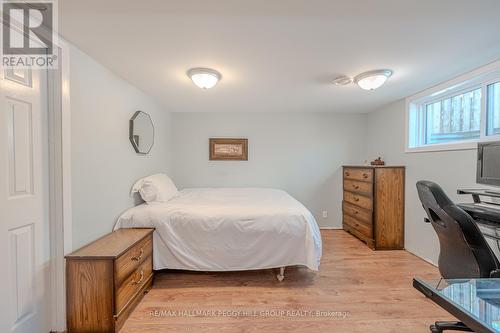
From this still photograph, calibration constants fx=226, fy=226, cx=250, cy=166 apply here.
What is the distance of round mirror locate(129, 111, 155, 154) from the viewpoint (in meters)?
2.66

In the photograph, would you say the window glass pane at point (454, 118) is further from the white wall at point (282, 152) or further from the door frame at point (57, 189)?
the door frame at point (57, 189)

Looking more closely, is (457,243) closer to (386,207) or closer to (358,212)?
(386,207)

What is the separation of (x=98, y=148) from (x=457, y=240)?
286 centimetres

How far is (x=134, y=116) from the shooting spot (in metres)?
2.68

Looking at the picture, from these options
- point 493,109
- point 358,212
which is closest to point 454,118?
point 493,109

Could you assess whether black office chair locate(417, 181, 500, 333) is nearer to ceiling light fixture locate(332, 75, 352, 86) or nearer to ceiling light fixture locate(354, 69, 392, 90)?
ceiling light fixture locate(354, 69, 392, 90)

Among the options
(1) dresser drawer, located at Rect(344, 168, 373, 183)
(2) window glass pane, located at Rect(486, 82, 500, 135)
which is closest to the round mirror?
(1) dresser drawer, located at Rect(344, 168, 373, 183)

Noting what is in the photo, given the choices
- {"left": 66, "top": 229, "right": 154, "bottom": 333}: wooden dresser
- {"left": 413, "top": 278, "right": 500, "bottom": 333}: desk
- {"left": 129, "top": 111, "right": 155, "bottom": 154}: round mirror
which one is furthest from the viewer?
{"left": 129, "top": 111, "right": 155, "bottom": 154}: round mirror

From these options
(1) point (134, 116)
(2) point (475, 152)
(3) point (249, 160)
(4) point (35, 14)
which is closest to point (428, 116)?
(2) point (475, 152)

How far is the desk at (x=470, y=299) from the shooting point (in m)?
0.81

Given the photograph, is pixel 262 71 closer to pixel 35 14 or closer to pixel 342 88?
pixel 342 88

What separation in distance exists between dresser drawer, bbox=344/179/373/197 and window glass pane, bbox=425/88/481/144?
95 cm

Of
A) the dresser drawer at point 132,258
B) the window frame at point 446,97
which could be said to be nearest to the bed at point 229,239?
the dresser drawer at point 132,258

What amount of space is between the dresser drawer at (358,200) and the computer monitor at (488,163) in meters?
1.34
